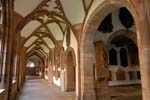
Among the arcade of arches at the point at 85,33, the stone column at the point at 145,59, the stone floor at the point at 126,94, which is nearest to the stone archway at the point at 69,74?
the arcade of arches at the point at 85,33

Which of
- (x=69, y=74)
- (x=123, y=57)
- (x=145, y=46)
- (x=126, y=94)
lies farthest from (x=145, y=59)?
(x=123, y=57)

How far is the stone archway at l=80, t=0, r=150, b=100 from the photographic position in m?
2.88

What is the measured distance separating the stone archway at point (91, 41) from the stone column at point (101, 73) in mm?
458

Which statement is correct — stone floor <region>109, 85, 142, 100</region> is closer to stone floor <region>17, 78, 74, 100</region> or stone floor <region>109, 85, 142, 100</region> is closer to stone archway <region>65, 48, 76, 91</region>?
stone floor <region>17, 78, 74, 100</region>

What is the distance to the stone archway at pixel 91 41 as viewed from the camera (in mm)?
2883

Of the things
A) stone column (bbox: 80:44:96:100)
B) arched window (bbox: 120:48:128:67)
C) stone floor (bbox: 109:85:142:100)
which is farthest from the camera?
arched window (bbox: 120:48:128:67)

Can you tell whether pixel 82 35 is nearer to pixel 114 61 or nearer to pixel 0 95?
pixel 0 95

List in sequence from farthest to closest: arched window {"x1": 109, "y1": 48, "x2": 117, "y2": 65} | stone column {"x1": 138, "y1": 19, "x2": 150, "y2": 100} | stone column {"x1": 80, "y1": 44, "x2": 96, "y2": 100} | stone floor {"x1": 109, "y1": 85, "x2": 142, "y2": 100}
→ arched window {"x1": 109, "y1": 48, "x2": 117, "y2": 65}, stone floor {"x1": 109, "y1": 85, "x2": 142, "y2": 100}, stone column {"x1": 80, "y1": 44, "x2": 96, "y2": 100}, stone column {"x1": 138, "y1": 19, "x2": 150, "y2": 100}

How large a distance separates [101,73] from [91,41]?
1.37 metres

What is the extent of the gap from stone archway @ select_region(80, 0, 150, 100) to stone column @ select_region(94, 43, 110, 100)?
46 centimetres

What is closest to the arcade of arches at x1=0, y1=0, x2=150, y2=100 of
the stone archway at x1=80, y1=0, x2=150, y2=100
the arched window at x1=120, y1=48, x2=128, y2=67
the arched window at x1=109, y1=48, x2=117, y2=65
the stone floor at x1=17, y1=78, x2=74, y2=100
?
the stone archway at x1=80, y1=0, x2=150, y2=100

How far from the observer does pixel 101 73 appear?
581 cm

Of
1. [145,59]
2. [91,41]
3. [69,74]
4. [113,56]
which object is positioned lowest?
[69,74]

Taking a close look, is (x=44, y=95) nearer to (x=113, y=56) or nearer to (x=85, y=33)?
(x=85, y=33)
